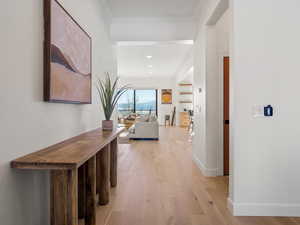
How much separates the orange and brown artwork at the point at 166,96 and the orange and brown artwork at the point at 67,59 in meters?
10.3

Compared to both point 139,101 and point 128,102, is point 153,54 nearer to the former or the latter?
point 139,101

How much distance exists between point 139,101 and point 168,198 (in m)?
10.9

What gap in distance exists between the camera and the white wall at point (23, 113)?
4.14ft

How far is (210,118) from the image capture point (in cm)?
348

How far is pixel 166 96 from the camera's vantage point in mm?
12914

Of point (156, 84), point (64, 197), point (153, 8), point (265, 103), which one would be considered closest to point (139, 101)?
point (156, 84)

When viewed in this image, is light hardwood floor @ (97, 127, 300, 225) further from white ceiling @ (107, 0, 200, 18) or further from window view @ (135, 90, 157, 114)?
window view @ (135, 90, 157, 114)

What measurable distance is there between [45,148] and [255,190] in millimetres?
2113

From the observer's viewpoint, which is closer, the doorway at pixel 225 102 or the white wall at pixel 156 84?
the doorway at pixel 225 102

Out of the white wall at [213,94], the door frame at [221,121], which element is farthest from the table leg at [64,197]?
the door frame at [221,121]

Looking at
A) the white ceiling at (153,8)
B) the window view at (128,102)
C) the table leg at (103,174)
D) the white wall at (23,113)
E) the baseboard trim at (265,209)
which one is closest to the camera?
the white wall at (23,113)

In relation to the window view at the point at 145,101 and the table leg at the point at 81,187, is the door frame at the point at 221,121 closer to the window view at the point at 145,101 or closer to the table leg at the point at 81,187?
the table leg at the point at 81,187

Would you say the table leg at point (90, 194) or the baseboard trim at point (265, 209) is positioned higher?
the table leg at point (90, 194)

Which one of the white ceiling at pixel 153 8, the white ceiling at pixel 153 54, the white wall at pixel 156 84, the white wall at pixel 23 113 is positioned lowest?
the white wall at pixel 23 113
